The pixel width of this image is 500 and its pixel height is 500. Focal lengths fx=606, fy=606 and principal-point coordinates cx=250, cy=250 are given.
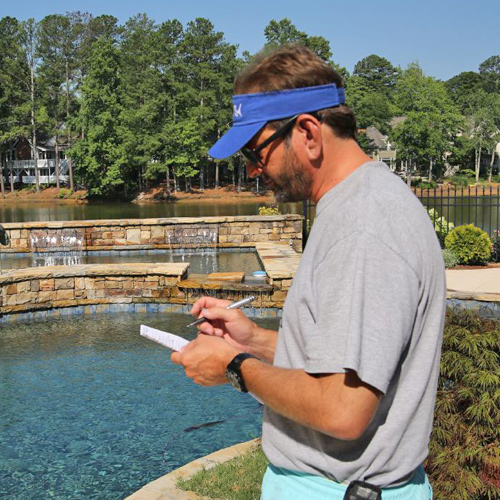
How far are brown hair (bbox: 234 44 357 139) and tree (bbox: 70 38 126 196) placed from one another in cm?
4879

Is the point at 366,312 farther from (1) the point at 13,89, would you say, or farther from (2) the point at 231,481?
(1) the point at 13,89

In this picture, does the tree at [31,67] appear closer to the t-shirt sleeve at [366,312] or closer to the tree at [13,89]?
the tree at [13,89]

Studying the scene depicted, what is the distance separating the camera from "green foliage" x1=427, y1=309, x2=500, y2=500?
3152mm

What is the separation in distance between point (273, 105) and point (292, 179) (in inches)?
7.6

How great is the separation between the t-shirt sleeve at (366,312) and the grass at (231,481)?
2.71 metres

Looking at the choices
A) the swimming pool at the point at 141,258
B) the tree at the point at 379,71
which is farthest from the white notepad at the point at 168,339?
the tree at the point at 379,71

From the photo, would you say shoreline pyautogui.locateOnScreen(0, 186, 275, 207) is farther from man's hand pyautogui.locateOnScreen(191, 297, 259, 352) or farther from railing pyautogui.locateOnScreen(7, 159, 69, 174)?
man's hand pyautogui.locateOnScreen(191, 297, 259, 352)

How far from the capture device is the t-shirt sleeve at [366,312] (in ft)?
4.10

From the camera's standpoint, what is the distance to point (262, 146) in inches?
→ 60.3

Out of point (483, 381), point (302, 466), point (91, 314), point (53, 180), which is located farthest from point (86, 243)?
point (53, 180)

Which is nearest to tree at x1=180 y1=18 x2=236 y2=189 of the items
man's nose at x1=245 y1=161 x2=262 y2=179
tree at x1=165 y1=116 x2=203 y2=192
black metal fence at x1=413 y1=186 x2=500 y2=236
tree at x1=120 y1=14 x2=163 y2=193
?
tree at x1=165 y1=116 x2=203 y2=192

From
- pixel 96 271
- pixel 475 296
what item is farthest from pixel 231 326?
pixel 96 271

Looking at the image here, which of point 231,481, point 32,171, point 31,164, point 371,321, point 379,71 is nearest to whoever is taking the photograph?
point 371,321

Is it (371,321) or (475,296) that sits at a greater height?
(371,321)
